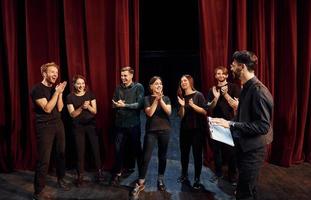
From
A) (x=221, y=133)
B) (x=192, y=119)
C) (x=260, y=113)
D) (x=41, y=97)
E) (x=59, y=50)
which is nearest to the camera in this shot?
(x=260, y=113)

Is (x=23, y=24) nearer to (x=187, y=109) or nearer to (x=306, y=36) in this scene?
(x=187, y=109)

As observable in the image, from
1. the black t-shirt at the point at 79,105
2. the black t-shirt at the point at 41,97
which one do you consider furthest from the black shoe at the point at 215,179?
the black t-shirt at the point at 41,97

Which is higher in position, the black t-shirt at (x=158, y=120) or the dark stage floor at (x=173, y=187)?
the black t-shirt at (x=158, y=120)

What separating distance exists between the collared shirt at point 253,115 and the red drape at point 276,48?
2.19 metres

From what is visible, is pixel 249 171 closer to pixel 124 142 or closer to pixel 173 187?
pixel 173 187

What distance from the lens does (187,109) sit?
4.13 m

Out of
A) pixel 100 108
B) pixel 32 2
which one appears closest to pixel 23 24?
pixel 32 2

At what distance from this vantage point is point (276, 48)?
4941mm

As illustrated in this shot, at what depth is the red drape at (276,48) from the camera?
477cm

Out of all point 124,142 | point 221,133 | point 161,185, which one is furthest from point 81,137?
point 221,133

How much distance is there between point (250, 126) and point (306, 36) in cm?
281

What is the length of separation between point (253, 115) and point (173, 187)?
188 centimetres

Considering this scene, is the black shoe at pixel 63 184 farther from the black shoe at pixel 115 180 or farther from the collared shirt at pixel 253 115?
the collared shirt at pixel 253 115

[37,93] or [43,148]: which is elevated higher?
[37,93]
